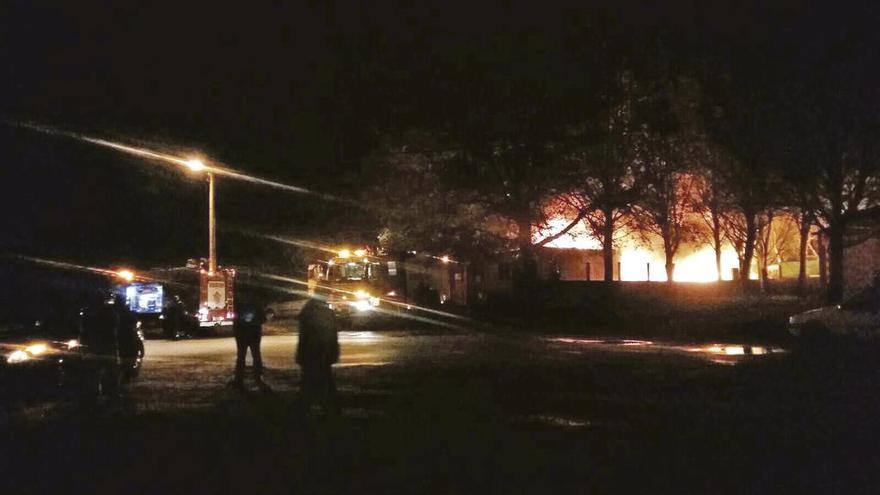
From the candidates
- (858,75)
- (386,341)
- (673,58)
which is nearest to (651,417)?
(386,341)

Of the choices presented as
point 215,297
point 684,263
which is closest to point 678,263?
point 684,263

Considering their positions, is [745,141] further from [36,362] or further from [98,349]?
[36,362]

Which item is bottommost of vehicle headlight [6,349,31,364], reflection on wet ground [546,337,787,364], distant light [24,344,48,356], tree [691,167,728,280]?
reflection on wet ground [546,337,787,364]

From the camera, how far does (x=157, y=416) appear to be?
581 inches

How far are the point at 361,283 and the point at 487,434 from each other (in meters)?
29.6

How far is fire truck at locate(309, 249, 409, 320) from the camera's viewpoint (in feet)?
135

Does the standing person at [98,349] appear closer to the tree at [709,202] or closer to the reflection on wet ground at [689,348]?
the reflection on wet ground at [689,348]

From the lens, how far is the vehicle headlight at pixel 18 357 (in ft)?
50.4

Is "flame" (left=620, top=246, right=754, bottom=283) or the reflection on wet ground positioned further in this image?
"flame" (left=620, top=246, right=754, bottom=283)

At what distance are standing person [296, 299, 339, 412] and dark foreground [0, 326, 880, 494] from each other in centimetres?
44

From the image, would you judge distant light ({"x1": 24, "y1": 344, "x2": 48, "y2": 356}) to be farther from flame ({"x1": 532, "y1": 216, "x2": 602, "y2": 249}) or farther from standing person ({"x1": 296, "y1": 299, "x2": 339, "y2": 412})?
flame ({"x1": 532, "y1": 216, "x2": 602, "y2": 249})

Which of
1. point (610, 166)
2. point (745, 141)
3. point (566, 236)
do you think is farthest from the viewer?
point (566, 236)

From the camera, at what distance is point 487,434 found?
12.7 meters

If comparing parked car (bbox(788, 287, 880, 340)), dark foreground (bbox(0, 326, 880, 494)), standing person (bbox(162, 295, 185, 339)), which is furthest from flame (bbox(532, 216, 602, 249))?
dark foreground (bbox(0, 326, 880, 494))
